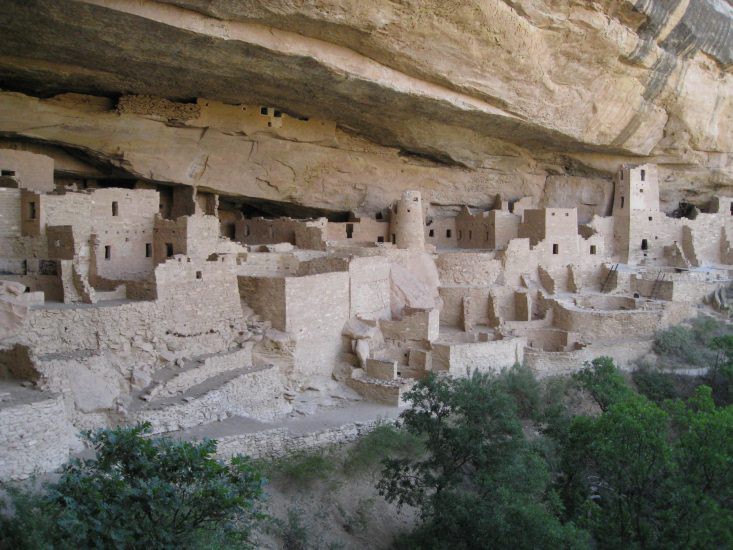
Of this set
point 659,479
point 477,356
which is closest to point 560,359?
point 477,356

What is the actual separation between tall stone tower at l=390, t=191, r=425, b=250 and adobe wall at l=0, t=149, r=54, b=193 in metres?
8.30

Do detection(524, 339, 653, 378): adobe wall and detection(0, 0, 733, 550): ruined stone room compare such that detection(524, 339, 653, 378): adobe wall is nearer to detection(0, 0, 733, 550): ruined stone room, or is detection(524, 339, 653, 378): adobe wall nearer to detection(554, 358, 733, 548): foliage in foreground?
detection(0, 0, 733, 550): ruined stone room

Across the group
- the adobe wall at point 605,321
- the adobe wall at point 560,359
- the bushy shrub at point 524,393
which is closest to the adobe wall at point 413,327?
the bushy shrub at point 524,393

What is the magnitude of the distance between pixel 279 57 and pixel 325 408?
641cm

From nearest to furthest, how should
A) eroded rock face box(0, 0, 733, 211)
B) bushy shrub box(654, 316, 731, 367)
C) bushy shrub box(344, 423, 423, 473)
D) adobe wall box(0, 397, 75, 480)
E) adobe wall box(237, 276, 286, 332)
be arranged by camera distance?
adobe wall box(0, 397, 75, 480)
bushy shrub box(344, 423, 423, 473)
eroded rock face box(0, 0, 733, 211)
adobe wall box(237, 276, 286, 332)
bushy shrub box(654, 316, 731, 367)

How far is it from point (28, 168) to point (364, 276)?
22.9 feet

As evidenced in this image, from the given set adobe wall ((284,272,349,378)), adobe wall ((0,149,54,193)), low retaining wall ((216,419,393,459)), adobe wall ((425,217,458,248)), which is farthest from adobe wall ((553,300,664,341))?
adobe wall ((0,149,54,193))

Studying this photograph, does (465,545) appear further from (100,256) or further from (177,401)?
(100,256)

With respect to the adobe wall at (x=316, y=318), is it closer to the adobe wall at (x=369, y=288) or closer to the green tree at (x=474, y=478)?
the adobe wall at (x=369, y=288)

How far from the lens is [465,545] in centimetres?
991

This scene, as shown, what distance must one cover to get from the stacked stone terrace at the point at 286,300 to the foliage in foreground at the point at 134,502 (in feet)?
7.45

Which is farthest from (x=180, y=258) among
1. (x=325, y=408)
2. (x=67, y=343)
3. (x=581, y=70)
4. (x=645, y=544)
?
(x=581, y=70)

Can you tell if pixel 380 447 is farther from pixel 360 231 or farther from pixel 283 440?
pixel 360 231

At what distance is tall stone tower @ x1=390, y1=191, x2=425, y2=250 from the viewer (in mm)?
18828
